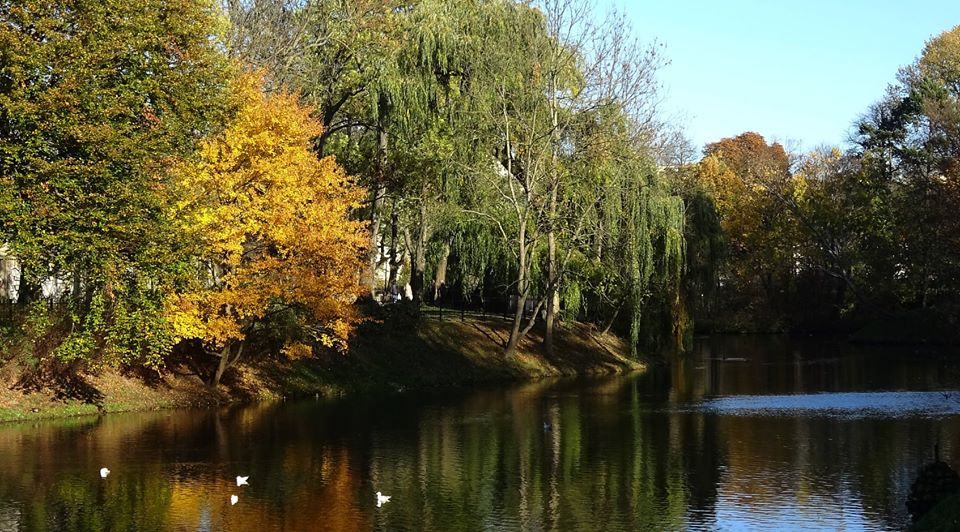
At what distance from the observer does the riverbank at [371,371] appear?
112ft

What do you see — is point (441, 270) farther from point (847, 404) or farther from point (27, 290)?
point (27, 290)

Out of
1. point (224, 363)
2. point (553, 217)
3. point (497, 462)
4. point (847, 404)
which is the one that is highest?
point (553, 217)

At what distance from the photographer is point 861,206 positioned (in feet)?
241

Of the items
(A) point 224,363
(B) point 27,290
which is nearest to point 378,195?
(A) point 224,363

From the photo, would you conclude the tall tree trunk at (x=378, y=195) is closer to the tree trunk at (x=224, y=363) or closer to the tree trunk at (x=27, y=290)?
the tree trunk at (x=224, y=363)

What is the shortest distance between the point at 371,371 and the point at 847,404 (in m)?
17.5

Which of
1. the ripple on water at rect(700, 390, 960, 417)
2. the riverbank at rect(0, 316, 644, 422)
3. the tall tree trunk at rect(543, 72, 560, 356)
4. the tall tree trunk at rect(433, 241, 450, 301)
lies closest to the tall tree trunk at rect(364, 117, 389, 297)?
the riverbank at rect(0, 316, 644, 422)

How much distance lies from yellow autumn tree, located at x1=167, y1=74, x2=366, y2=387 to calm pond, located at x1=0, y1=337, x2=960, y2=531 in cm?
314

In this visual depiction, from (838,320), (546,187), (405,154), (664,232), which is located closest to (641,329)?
(664,232)

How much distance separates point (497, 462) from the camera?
26656 millimetres

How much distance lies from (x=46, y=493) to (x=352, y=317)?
54.2 ft

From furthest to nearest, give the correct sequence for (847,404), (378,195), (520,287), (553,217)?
(520,287), (553,217), (378,195), (847,404)

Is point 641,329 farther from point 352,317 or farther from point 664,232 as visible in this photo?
point 352,317

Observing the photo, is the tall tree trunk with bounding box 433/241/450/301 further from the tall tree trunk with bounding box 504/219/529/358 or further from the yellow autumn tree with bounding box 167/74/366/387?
the yellow autumn tree with bounding box 167/74/366/387
